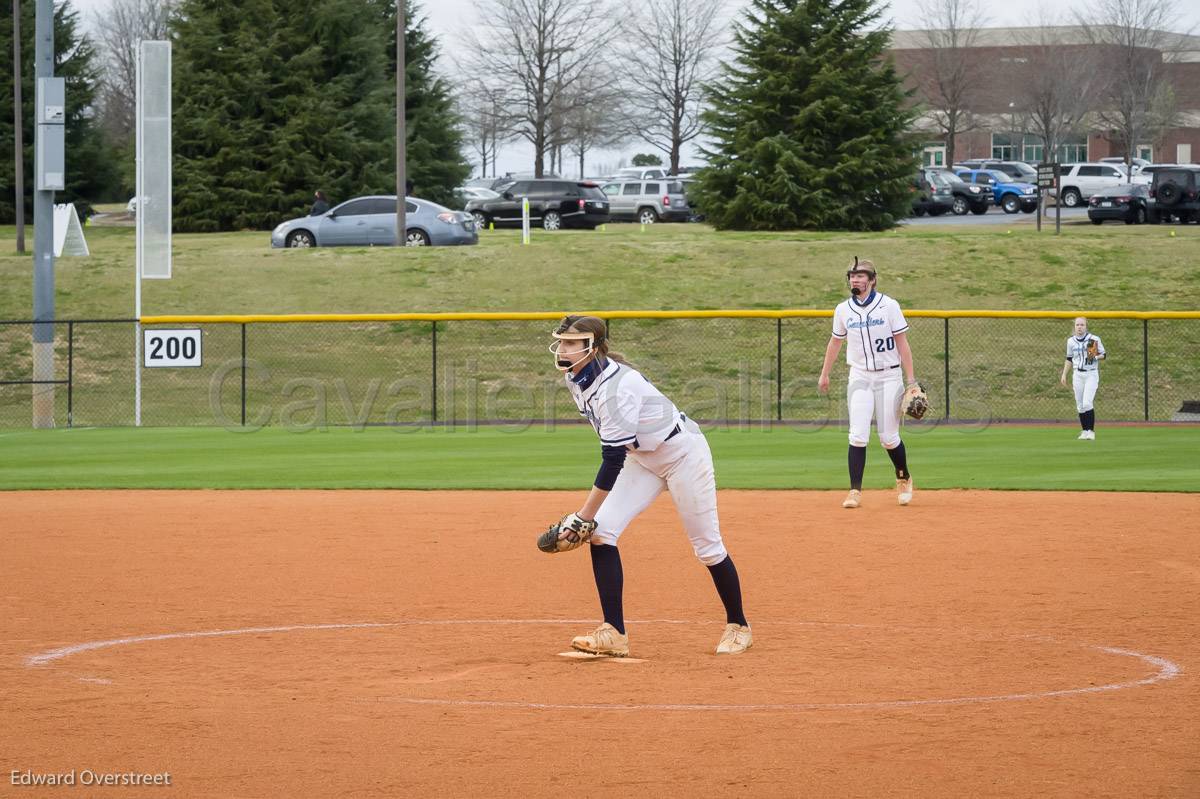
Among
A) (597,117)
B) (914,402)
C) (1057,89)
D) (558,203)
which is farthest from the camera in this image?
(597,117)

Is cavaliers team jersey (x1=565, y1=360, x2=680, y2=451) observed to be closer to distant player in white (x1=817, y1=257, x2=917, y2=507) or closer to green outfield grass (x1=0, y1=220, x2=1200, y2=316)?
distant player in white (x1=817, y1=257, x2=917, y2=507)

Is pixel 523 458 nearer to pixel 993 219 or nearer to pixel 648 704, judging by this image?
pixel 648 704

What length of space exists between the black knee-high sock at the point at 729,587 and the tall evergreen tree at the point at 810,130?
108 ft

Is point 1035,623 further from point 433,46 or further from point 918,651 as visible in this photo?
point 433,46

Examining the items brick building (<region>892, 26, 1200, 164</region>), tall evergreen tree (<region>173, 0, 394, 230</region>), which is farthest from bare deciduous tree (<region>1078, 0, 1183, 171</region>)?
tall evergreen tree (<region>173, 0, 394, 230</region>)

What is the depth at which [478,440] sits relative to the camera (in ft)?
71.5

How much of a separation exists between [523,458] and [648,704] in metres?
12.2

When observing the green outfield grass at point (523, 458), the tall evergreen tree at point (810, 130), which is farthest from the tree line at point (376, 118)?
the green outfield grass at point (523, 458)

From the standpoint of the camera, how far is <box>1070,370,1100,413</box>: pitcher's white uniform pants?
20969 millimetres

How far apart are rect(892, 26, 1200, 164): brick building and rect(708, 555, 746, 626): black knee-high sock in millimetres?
63217

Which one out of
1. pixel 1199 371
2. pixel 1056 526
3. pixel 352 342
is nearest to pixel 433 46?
pixel 352 342

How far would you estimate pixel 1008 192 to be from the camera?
5734 cm

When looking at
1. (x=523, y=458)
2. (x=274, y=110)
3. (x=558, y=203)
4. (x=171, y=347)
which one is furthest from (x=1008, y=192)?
(x=523, y=458)

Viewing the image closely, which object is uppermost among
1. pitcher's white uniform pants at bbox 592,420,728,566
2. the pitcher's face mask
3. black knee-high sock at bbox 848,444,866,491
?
the pitcher's face mask
